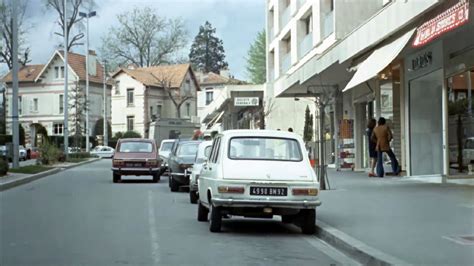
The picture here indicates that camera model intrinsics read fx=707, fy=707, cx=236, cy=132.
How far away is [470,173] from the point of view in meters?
18.7

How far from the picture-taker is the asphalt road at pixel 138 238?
9.07 m

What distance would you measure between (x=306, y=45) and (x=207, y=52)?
82.9 metres

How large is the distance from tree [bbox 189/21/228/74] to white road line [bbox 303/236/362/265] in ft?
349

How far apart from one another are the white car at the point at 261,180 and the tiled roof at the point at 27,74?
81.0 meters

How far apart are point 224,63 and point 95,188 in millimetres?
98771

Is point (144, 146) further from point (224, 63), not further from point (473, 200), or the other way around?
point (224, 63)

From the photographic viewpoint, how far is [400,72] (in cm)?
2275

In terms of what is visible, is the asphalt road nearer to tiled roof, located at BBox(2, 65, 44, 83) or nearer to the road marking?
the road marking

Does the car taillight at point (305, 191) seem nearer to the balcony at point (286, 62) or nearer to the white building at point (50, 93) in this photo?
the balcony at point (286, 62)

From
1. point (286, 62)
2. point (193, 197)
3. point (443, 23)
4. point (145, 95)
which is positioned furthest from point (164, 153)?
point (145, 95)

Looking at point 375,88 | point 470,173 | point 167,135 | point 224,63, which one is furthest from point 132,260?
point 224,63

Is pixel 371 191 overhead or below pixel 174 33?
below

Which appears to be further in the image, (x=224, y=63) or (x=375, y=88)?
(x=224, y=63)

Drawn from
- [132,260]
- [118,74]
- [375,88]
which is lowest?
[132,260]
